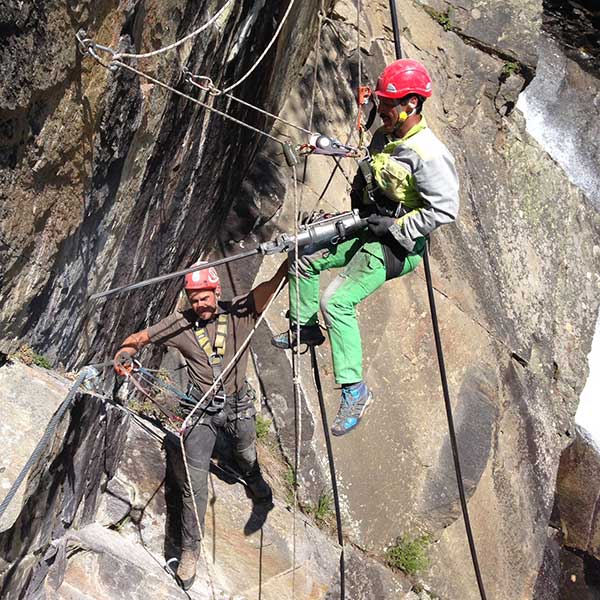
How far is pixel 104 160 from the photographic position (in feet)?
11.9

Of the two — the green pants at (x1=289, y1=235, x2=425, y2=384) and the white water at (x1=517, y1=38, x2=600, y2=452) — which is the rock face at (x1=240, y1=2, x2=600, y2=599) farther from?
the green pants at (x1=289, y1=235, x2=425, y2=384)

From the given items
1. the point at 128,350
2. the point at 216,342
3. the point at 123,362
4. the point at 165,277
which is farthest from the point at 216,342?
the point at 165,277

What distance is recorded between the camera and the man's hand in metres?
4.50

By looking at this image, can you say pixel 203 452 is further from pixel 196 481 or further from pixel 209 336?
pixel 209 336

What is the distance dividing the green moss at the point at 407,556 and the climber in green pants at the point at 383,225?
12.2 ft

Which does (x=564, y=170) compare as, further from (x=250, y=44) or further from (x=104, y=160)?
(x=104, y=160)

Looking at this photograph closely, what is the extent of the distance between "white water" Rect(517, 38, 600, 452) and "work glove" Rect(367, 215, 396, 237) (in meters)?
7.71

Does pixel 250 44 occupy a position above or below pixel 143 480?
above

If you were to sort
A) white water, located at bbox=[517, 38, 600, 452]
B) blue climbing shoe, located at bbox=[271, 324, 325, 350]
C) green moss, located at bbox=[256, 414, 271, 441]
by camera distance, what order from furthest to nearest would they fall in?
white water, located at bbox=[517, 38, 600, 452], green moss, located at bbox=[256, 414, 271, 441], blue climbing shoe, located at bbox=[271, 324, 325, 350]

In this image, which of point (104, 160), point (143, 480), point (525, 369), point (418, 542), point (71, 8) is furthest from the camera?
point (525, 369)

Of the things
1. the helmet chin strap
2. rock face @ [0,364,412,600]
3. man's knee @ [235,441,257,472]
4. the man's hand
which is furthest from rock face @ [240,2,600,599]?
the helmet chin strap

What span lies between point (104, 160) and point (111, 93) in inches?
14.1

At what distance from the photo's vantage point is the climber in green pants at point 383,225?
3.99 metres

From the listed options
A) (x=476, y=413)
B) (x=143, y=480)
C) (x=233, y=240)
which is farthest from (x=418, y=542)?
(x=233, y=240)
